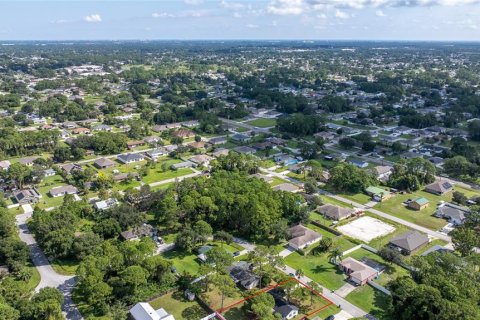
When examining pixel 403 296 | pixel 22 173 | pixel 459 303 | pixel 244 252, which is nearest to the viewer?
pixel 459 303

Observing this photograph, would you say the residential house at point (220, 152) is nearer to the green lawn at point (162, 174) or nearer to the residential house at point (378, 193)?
the green lawn at point (162, 174)

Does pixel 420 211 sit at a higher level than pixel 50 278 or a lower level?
higher

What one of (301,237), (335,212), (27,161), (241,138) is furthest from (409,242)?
(27,161)

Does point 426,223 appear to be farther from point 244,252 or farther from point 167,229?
point 167,229

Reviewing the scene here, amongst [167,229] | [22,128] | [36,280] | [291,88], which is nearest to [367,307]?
[167,229]

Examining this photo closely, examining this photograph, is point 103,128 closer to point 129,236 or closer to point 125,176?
point 125,176

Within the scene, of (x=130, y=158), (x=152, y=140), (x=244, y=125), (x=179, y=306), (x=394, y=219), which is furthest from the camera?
(x=244, y=125)

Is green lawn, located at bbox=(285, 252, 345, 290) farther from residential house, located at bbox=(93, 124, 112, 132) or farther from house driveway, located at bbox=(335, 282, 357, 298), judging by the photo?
residential house, located at bbox=(93, 124, 112, 132)

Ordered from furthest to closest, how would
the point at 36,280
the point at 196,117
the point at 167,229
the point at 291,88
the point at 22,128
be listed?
the point at 291,88
the point at 196,117
the point at 22,128
the point at 167,229
the point at 36,280

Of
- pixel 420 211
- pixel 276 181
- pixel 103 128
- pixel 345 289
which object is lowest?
pixel 345 289
